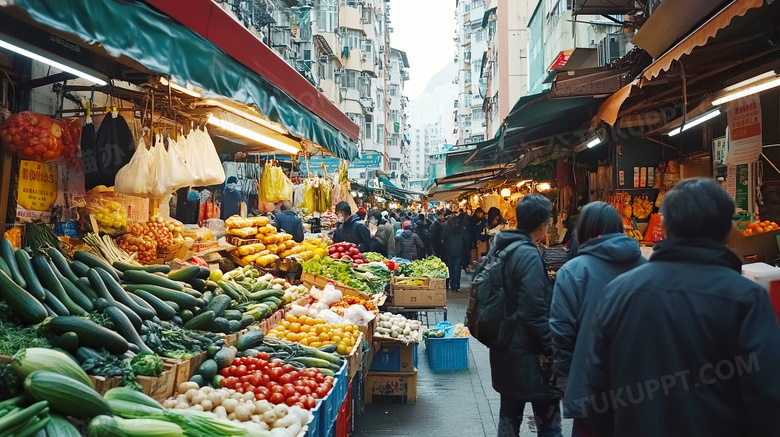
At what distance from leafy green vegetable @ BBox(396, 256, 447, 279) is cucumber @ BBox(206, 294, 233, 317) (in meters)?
4.33

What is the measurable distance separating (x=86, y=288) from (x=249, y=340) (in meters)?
1.24

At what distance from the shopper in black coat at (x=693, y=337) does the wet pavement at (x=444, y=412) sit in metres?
3.48

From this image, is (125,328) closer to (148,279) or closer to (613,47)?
(148,279)

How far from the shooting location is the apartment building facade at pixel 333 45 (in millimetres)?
20828

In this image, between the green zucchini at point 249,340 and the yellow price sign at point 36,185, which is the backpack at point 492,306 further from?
the yellow price sign at point 36,185

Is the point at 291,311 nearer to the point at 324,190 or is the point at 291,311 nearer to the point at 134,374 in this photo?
the point at 134,374

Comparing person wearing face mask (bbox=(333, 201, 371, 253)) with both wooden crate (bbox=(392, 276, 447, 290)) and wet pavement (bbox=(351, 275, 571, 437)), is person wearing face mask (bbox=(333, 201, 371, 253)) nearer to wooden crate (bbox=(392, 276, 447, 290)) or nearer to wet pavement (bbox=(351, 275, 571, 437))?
wooden crate (bbox=(392, 276, 447, 290))

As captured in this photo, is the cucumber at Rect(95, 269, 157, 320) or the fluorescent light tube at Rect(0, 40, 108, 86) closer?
the fluorescent light tube at Rect(0, 40, 108, 86)

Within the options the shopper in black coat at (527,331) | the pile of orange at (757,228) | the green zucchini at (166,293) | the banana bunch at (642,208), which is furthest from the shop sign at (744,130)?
the green zucchini at (166,293)

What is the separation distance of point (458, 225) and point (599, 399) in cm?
1318

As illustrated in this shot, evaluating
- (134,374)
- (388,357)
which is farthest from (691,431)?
(388,357)

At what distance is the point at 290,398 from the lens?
3822 millimetres

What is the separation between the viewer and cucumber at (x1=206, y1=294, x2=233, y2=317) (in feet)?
16.1

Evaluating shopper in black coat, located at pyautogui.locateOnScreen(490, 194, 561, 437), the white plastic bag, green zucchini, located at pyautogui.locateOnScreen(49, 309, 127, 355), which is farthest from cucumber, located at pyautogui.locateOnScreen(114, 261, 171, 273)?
shopper in black coat, located at pyautogui.locateOnScreen(490, 194, 561, 437)
